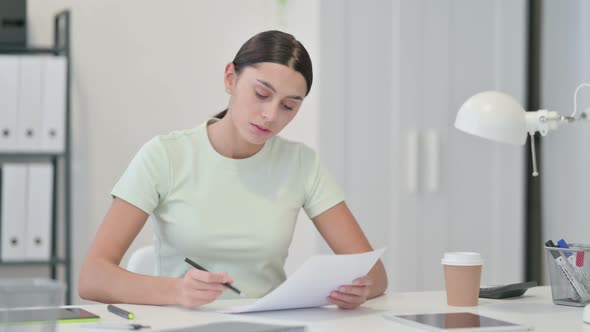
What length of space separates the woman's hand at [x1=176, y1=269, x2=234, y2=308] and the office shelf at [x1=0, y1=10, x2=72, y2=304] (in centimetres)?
164

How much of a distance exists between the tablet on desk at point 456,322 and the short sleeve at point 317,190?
0.52 metres

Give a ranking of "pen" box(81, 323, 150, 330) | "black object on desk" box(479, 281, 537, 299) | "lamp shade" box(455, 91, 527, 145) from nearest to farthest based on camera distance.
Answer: "pen" box(81, 323, 150, 330) → "lamp shade" box(455, 91, 527, 145) → "black object on desk" box(479, 281, 537, 299)

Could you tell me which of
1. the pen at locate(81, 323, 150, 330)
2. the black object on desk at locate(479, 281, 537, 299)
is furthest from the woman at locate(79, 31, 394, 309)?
the pen at locate(81, 323, 150, 330)

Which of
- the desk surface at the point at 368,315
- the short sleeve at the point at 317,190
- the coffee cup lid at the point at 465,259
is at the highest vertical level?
the short sleeve at the point at 317,190

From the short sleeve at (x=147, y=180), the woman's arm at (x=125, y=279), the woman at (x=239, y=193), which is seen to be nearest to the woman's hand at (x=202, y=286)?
the woman's arm at (x=125, y=279)

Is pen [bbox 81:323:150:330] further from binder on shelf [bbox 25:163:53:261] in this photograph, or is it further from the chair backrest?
binder on shelf [bbox 25:163:53:261]

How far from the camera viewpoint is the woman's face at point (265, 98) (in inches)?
76.8

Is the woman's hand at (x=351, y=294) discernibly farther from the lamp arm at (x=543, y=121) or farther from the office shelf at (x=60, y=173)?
the office shelf at (x=60, y=173)

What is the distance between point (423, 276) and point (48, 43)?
1.68 meters

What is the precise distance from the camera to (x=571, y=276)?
72.7 inches

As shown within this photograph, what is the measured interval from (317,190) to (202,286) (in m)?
0.57

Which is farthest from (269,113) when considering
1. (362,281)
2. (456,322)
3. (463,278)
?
(456,322)

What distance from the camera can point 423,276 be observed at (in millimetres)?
3338

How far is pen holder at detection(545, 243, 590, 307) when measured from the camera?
6.02 ft
